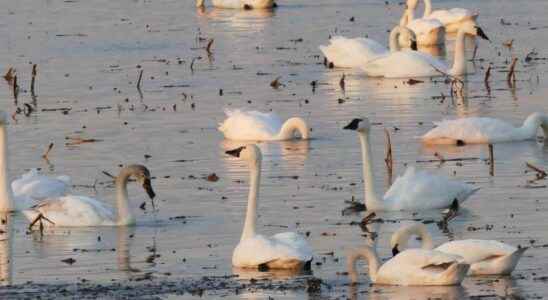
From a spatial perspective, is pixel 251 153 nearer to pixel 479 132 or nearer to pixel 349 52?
pixel 479 132

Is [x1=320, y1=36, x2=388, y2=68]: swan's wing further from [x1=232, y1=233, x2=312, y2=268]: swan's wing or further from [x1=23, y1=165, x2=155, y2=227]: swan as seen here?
[x1=232, y1=233, x2=312, y2=268]: swan's wing

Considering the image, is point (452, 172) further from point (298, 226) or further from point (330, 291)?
point (330, 291)

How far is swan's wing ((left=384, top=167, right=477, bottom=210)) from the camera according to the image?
18.1 metres

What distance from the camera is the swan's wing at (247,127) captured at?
24.0 meters

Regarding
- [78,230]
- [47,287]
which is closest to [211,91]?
[78,230]

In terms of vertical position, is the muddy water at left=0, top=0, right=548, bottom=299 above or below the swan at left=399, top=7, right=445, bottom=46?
below

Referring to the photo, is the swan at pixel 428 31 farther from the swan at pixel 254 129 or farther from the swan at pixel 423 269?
the swan at pixel 423 269

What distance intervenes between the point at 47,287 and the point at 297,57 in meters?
20.8

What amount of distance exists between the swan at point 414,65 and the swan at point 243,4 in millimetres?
15052

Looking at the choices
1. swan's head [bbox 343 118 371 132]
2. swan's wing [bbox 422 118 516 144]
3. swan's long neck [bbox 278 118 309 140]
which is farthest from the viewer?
swan's long neck [bbox 278 118 309 140]

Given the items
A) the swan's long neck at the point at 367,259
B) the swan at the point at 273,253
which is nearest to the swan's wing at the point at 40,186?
the swan at the point at 273,253

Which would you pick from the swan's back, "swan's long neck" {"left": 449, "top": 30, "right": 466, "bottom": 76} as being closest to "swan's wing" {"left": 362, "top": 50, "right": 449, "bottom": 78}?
"swan's long neck" {"left": 449, "top": 30, "right": 466, "bottom": 76}

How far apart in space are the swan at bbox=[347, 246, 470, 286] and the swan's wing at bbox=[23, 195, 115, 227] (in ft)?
14.4

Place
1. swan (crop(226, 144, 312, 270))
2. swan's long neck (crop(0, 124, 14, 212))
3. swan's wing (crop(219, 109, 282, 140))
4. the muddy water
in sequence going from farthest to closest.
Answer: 1. swan's wing (crop(219, 109, 282, 140))
2. swan's long neck (crop(0, 124, 14, 212))
3. the muddy water
4. swan (crop(226, 144, 312, 270))
